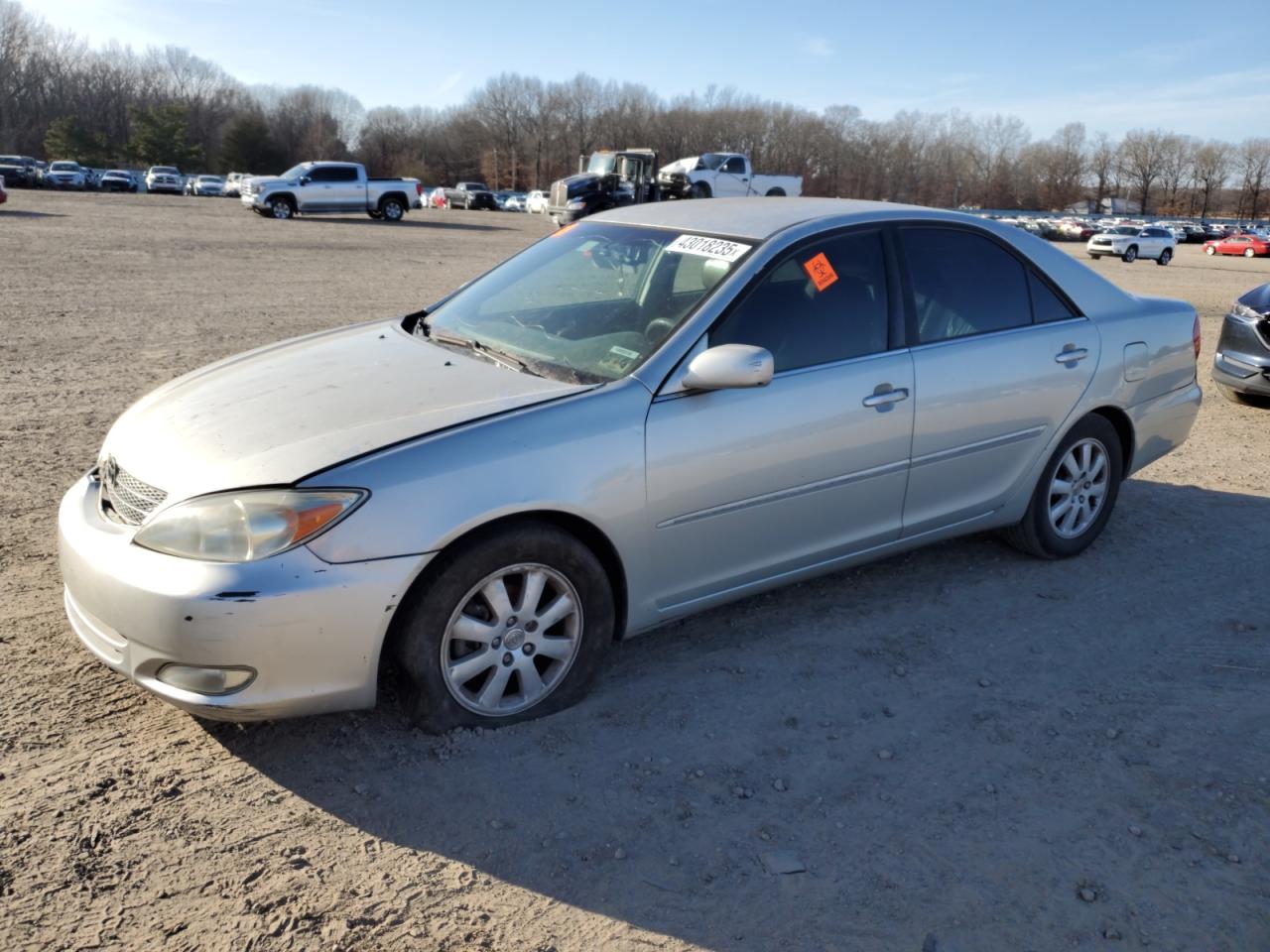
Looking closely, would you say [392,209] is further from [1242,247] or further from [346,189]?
[1242,247]

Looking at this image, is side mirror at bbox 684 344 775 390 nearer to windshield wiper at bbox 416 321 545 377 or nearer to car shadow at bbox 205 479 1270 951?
windshield wiper at bbox 416 321 545 377

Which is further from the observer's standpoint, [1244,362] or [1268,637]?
[1244,362]

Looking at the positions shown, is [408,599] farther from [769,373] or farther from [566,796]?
[769,373]

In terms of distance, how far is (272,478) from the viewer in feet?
9.37

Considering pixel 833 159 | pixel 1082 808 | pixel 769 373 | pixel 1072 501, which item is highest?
pixel 833 159

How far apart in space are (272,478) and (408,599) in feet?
1.69

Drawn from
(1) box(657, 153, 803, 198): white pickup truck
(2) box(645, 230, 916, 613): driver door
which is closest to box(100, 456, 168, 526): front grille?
(2) box(645, 230, 916, 613): driver door

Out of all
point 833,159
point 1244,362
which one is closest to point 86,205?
point 1244,362

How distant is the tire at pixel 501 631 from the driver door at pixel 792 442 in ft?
0.99

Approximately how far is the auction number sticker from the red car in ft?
200

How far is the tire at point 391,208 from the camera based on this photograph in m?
37.9

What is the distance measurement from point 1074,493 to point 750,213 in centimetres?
209

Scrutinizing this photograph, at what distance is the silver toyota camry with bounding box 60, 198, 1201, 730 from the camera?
9.30 ft

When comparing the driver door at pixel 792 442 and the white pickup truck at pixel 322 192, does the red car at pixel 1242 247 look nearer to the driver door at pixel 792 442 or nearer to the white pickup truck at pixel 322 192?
the white pickup truck at pixel 322 192
